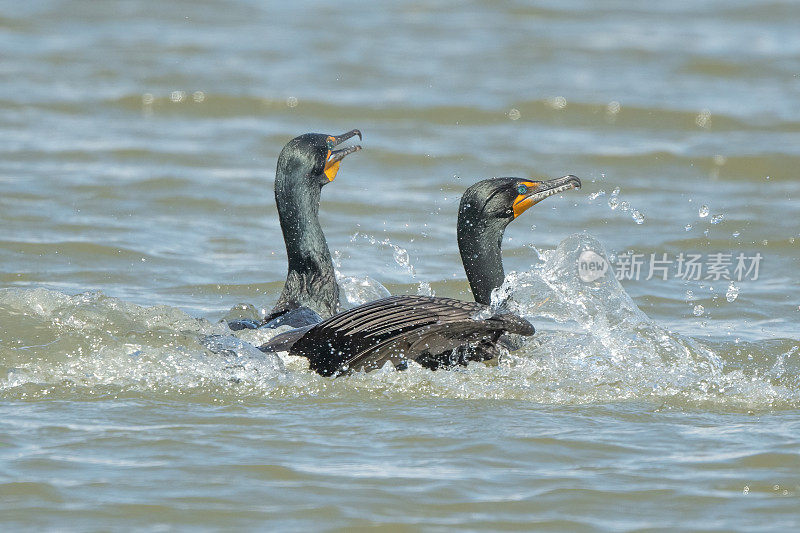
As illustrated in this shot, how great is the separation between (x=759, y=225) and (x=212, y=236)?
4780 millimetres

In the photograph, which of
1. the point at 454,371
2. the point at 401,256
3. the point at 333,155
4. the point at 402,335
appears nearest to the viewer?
the point at 402,335

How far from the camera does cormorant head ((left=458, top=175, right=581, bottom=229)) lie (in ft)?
22.1

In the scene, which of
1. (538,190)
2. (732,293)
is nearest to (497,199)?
(538,190)

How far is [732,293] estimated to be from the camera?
894 centimetres

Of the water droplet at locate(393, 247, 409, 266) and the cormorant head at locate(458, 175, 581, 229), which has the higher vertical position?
the cormorant head at locate(458, 175, 581, 229)

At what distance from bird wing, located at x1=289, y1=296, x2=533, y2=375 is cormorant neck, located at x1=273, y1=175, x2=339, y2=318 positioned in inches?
62.9

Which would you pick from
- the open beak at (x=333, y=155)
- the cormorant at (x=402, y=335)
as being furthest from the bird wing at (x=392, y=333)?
the open beak at (x=333, y=155)

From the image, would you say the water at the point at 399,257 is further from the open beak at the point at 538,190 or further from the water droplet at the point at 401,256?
the open beak at the point at 538,190

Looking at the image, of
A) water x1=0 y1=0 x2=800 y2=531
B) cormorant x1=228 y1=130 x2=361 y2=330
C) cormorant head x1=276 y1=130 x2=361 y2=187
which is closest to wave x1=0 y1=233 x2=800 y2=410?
water x1=0 y1=0 x2=800 y2=531

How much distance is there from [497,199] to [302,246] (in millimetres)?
1516

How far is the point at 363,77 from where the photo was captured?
15.6 meters

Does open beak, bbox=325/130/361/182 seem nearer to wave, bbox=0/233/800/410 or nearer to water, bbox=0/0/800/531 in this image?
water, bbox=0/0/800/531

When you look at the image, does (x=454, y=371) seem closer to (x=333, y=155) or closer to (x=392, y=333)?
(x=392, y=333)

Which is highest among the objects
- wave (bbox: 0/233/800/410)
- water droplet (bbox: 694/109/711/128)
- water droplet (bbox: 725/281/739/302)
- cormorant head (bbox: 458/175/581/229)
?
water droplet (bbox: 694/109/711/128)
